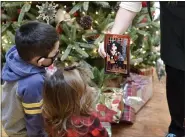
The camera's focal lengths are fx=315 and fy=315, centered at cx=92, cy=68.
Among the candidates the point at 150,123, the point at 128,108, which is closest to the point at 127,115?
the point at 128,108

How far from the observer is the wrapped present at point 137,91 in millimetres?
2064

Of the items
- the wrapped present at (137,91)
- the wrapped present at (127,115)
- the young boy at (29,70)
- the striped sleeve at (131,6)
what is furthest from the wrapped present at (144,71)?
the young boy at (29,70)

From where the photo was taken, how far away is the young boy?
132 cm

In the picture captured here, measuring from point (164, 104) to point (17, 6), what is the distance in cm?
122

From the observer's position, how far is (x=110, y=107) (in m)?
1.88

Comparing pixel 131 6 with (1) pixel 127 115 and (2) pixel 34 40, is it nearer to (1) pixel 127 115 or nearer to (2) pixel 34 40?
(2) pixel 34 40

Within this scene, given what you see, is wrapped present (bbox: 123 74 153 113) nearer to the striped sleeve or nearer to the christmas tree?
the christmas tree

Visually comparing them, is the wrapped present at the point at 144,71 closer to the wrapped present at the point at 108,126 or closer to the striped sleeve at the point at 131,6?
the wrapped present at the point at 108,126

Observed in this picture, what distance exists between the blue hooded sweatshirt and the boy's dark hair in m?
0.05

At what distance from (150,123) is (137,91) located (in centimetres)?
23

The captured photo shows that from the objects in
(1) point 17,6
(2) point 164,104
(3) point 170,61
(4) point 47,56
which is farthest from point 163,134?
(1) point 17,6

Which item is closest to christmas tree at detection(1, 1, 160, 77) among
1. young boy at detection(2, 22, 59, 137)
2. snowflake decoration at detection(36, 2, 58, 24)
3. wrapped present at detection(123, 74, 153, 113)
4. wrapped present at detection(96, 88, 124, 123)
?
snowflake decoration at detection(36, 2, 58, 24)

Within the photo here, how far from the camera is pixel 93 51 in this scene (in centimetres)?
202

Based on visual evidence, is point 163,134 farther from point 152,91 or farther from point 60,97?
point 60,97
